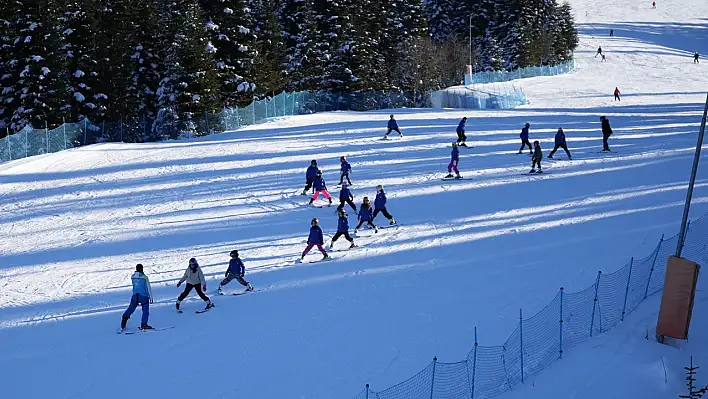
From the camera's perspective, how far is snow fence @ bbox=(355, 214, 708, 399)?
1112cm

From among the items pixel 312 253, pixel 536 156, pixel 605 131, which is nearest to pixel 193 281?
pixel 312 253

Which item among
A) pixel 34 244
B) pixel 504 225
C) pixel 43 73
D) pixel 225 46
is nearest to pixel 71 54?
pixel 43 73

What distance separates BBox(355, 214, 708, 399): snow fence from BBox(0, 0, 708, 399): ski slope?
0.34 meters

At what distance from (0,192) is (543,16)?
73516 millimetres

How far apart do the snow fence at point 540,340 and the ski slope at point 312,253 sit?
339mm

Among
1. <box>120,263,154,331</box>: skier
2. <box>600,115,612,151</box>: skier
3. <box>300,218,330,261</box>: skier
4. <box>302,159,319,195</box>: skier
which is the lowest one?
<box>120,263,154,331</box>: skier

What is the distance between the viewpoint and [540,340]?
12773mm

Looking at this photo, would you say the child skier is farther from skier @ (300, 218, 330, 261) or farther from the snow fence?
skier @ (300, 218, 330, 261)

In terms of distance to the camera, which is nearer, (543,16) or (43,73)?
(43,73)

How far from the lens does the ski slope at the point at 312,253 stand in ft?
40.9

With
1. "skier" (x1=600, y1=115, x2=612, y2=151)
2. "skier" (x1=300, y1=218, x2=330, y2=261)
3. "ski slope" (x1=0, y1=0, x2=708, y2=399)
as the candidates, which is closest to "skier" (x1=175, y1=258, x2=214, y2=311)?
"ski slope" (x1=0, y1=0, x2=708, y2=399)

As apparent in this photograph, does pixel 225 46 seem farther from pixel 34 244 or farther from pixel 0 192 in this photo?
pixel 34 244

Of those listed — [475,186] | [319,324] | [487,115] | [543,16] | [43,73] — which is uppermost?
[543,16]

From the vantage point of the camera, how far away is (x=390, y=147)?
105ft
